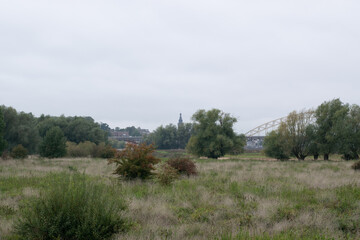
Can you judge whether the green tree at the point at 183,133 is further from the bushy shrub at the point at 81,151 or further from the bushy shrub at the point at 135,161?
the bushy shrub at the point at 135,161

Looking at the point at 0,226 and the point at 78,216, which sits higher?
the point at 78,216

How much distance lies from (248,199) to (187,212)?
2.15 metres

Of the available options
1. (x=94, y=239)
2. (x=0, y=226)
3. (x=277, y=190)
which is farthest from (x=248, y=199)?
(x=0, y=226)

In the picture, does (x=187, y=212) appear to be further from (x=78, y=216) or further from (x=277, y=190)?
(x=277, y=190)

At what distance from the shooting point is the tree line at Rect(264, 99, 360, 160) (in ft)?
119

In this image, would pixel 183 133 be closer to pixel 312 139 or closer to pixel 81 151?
pixel 81 151

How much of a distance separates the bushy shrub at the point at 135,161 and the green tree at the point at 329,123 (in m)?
32.5

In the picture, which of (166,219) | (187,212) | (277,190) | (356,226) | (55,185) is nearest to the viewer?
(55,185)

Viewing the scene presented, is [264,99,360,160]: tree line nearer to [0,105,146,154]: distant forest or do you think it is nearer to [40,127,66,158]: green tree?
[0,105,146,154]: distant forest

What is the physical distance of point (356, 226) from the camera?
587 cm

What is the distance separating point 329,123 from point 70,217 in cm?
4252

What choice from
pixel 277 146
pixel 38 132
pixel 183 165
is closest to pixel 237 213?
pixel 183 165

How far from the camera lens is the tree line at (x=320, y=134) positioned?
36.4 metres

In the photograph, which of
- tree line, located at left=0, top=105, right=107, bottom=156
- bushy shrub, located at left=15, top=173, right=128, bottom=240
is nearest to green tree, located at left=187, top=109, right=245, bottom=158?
tree line, located at left=0, top=105, right=107, bottom=156
